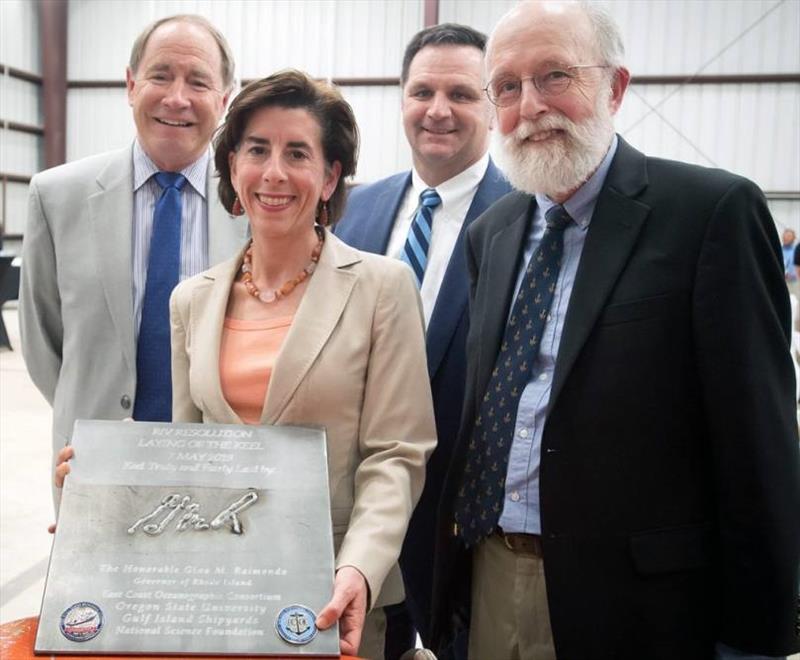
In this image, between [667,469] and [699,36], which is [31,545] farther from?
[699,36]

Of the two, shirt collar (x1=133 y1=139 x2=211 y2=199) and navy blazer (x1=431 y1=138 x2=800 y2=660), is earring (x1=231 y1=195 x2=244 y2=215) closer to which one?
shirt collar (x1=133 y1=139 x2=211 y2=199)

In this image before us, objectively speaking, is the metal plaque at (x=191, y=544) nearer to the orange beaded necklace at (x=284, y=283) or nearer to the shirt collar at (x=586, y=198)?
the orange beaded necklace at (x=284, y=283)

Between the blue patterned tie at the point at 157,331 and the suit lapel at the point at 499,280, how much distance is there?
2.42 ft

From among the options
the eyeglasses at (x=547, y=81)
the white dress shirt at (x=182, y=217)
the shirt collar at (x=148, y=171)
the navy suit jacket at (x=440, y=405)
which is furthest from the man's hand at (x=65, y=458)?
the eyeglasses at (x=547, y=81)

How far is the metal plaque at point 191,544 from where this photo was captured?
1.09 m

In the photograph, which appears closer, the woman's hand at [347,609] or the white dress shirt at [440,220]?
the woman's hand at [347,609]

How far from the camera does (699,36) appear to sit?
12.1 m

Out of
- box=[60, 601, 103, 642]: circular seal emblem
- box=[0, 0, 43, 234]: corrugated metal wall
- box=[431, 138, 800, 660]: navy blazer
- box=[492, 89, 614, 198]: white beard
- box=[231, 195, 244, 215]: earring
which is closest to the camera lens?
box=[60, 601, 103, 642]: circular seal emblem

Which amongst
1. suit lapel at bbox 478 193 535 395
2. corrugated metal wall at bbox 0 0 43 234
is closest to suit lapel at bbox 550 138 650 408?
suit lapel at bbox 478 193 535 395

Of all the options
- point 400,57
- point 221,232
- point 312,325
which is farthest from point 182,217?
point 400,57

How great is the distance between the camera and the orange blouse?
148cm

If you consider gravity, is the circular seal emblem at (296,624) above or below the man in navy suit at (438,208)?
below

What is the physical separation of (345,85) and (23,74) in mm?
5376
